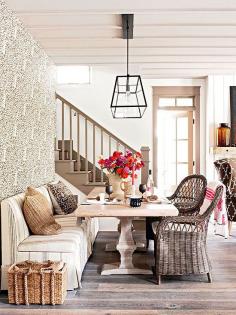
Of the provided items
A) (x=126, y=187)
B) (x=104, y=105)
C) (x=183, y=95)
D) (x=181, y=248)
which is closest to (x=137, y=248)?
(x=126, y=187)

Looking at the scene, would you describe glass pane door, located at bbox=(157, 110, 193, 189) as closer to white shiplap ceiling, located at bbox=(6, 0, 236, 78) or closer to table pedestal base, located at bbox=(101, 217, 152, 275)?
white shiplap ceiling, located at bbox=(6, 0, 236, 78)

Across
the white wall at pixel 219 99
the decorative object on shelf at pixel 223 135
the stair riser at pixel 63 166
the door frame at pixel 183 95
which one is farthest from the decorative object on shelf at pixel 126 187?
the door frame at pixel 183 95

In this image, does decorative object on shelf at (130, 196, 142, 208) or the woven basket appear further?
decorative object on shelf at (130, 196, 142, 208)

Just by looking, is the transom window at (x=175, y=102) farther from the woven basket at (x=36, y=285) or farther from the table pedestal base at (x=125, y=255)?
the woven basket at (x=36, y=285)

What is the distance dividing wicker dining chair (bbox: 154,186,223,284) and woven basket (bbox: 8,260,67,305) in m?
1.04

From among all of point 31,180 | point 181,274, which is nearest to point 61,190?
point 31,180

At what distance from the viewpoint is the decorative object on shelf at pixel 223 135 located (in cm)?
945

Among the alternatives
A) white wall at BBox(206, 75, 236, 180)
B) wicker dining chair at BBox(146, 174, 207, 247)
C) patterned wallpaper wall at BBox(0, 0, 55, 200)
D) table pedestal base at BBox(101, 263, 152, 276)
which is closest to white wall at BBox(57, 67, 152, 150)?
white wall at BBox(206, 75, 236, 180)

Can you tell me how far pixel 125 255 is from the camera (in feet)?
17.3

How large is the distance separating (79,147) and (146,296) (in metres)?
5.62

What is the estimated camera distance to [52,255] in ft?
15.2

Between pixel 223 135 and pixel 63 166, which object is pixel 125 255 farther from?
pixel 223 135

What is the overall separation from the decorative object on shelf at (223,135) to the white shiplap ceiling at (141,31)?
135 centimetres

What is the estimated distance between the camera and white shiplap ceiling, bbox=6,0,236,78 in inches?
193
